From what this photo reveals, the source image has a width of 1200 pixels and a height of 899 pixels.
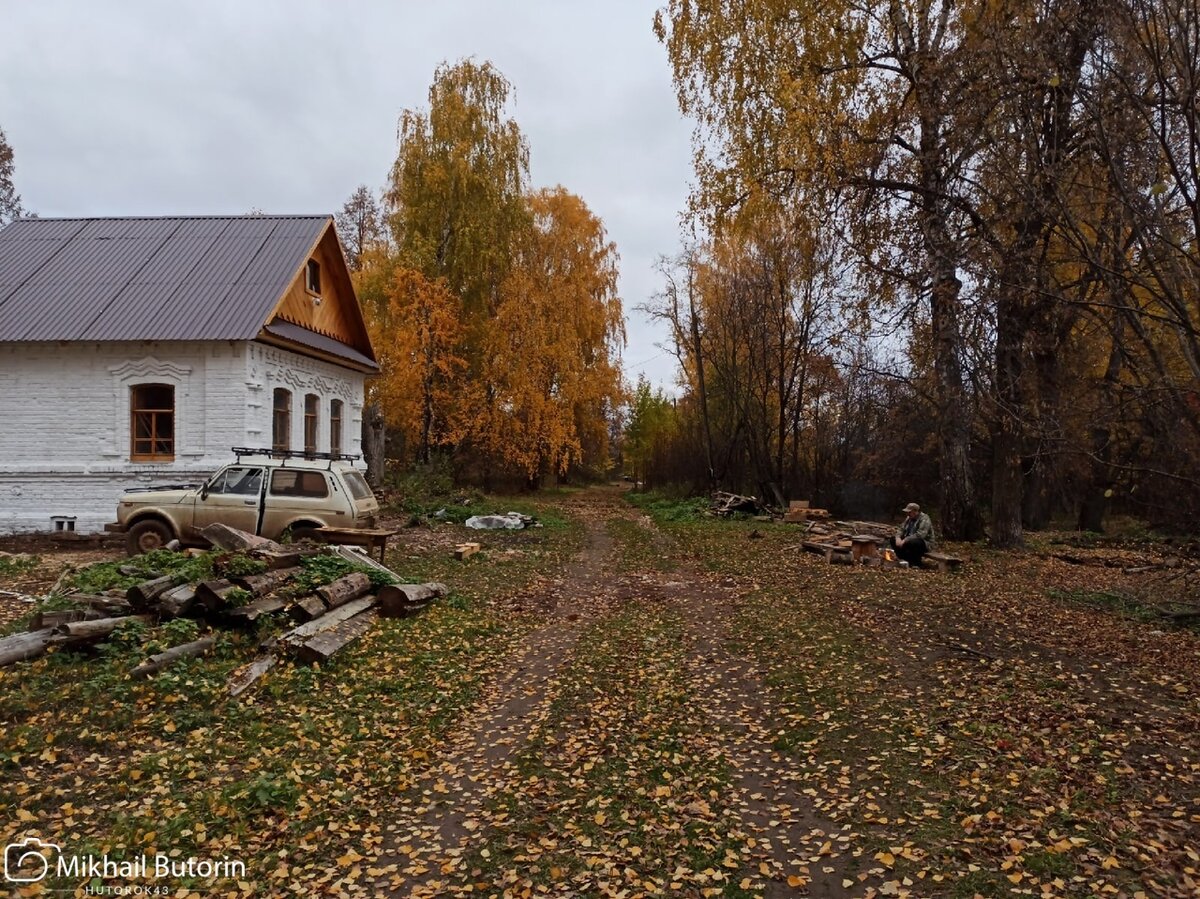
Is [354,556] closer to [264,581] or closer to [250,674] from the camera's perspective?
[264,581]

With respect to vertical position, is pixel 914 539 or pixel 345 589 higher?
pixel 914 539

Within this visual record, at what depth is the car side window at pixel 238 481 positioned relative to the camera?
43.8 ft

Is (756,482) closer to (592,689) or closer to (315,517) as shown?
(315,517)

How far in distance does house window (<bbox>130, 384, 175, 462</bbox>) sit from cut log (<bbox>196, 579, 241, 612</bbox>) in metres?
10.3

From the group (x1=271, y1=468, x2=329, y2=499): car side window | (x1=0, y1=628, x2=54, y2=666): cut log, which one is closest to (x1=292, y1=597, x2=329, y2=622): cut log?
(x1=0, y1=628, x2=54, y2=666): cut log

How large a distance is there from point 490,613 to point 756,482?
2257cm

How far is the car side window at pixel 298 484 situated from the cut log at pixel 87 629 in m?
5.74

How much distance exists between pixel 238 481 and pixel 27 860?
32.5 feet

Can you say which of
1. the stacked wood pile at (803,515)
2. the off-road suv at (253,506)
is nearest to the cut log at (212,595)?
the off-road suv at (253,506)

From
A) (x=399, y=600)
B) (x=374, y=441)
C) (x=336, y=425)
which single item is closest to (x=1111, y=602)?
(x=399, y=600)

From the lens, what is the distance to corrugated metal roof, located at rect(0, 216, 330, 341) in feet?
55.0

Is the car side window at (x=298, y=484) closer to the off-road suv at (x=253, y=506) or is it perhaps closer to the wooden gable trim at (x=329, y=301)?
the off-road suv at (x=253, y=506)

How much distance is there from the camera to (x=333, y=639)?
26.9 ft

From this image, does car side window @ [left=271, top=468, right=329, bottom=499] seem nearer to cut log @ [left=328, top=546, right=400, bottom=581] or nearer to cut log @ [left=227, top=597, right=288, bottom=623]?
cut log @ [left=328, top=546, right=400, bottom=581]
